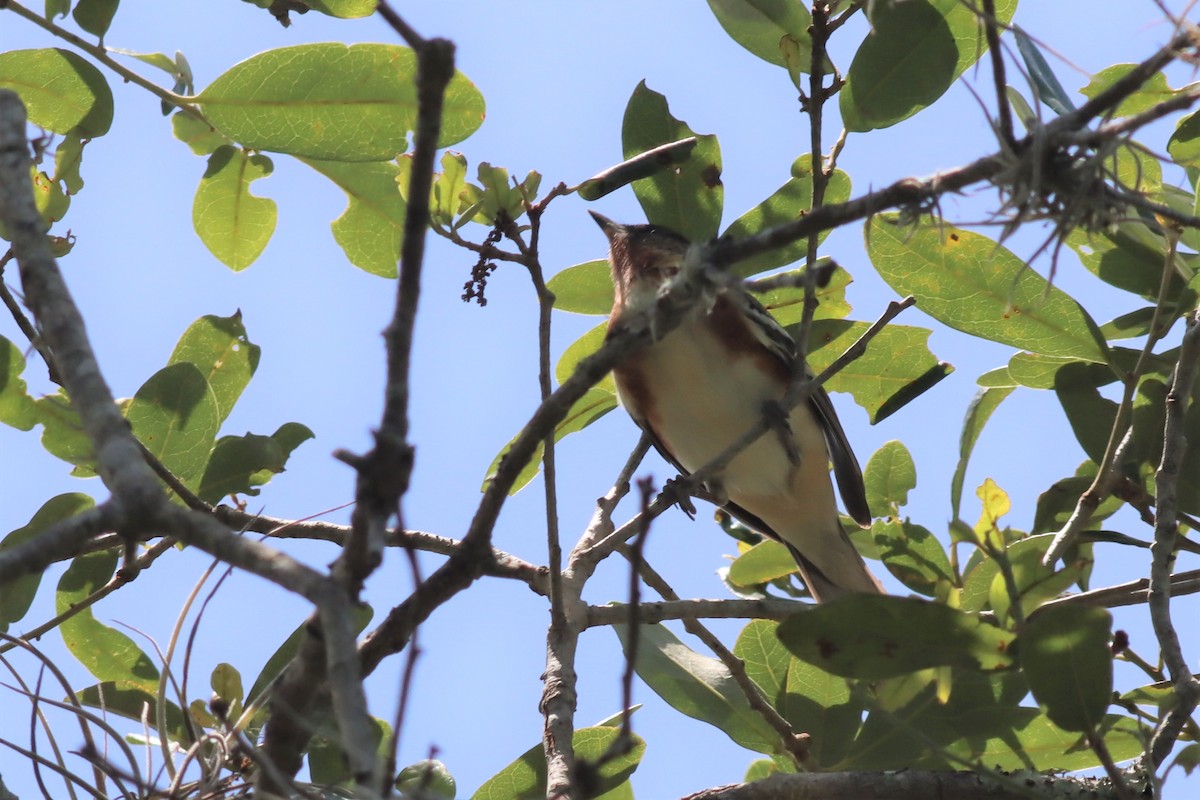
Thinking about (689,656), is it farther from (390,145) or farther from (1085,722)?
(390,145)

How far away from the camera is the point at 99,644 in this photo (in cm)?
358

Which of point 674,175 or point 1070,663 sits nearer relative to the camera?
point 1070,663

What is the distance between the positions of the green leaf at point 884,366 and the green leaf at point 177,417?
6.82ft

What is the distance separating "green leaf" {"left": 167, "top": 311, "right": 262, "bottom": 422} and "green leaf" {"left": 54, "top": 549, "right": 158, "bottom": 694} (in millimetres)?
660

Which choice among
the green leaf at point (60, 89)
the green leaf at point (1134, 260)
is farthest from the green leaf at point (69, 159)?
the green leaf at point (1134, 260)

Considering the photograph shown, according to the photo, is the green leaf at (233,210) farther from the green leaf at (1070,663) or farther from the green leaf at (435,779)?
the green leaf at (1070,663)

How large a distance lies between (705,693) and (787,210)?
1.55m

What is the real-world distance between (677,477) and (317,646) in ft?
10.3

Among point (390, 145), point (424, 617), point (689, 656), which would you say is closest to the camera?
point (424, 617)

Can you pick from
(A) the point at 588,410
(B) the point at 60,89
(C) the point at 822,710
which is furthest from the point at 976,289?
(B) the point at 60,89

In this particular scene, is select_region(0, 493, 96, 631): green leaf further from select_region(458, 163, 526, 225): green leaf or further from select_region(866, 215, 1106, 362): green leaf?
select_region(866, 215, 1106, 362): green leaf

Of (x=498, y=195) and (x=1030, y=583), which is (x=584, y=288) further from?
(x=1030, y=583)

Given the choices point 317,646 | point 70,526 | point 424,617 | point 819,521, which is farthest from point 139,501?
point 819,521

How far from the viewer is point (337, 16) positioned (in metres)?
3.42
